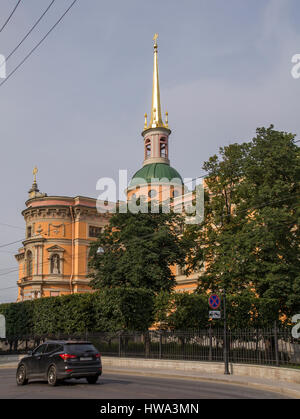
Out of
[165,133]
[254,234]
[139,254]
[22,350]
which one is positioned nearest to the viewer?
[254,234]

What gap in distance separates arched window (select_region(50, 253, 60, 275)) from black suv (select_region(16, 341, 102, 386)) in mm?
46230

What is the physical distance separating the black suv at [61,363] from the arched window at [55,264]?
46.2 metres

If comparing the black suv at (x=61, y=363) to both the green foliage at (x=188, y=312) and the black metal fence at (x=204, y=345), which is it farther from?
the green foliage at (x=188, y=312)

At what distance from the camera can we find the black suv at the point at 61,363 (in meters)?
18.2

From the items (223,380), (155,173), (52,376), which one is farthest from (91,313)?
(155,173)

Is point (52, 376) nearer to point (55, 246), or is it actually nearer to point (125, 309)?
point (125, 309)

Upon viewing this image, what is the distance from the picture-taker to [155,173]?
70312 millimetres

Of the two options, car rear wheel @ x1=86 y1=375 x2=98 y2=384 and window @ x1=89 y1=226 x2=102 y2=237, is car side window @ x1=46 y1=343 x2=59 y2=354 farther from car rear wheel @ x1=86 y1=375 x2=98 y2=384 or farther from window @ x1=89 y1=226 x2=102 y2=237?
window @ x1=89 y1=226 x2=102 y2=237

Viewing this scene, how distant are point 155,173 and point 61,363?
53.1 metres

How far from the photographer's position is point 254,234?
105ft

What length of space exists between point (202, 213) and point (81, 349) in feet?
69.5
